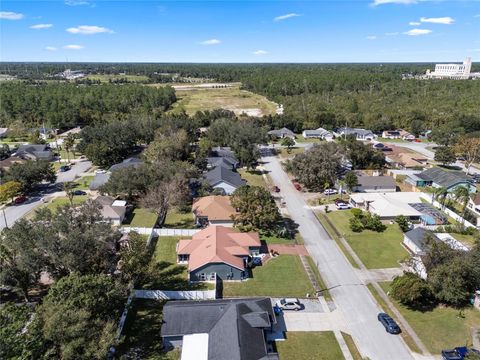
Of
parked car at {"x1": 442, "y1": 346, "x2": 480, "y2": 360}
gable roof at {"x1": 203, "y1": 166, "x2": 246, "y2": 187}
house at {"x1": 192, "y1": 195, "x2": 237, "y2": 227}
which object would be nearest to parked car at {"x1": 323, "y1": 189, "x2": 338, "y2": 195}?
gable roof at {"x1": 203, "y1": 166, "x2": 246, "y2": 187}

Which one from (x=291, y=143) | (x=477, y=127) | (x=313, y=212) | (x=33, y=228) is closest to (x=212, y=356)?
(x=33, y=228)

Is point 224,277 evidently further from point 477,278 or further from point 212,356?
point 477,278

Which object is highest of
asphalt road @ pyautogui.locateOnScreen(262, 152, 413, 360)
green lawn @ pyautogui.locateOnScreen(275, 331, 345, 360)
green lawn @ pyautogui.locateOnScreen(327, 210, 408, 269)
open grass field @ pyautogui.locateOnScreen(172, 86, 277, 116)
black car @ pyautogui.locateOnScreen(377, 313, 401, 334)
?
open grass field @ pyautogui.locateOnScreen(172, 86, 277, 116)

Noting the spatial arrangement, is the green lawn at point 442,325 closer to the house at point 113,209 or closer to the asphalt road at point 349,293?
the asphalt road at point 349,293

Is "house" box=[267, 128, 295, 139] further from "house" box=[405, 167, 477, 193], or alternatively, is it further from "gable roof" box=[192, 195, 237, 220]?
"gable roof" box=[192, 195, 237, 220]

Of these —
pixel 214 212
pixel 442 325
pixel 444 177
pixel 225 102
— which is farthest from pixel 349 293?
pixel 225 102

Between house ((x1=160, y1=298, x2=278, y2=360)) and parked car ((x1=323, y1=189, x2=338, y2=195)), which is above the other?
house ((x1=160, y1=298, x2=278, y2=360))

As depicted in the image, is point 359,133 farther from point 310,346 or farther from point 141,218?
point 310,346
